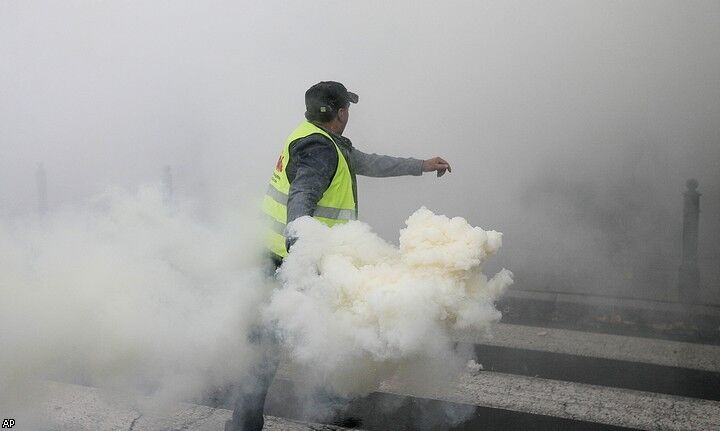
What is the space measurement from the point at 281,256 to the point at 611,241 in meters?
4.31

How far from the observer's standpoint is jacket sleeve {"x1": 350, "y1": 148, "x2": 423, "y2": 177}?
2.89 m

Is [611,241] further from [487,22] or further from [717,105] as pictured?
[487,22]

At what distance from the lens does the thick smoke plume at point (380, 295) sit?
1915 millimetres

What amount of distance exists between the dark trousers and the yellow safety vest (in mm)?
103

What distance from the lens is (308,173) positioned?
2.36 m

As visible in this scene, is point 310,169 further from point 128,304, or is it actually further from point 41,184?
point 41,184

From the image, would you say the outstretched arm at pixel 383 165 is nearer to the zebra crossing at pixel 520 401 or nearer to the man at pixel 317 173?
the man at pixel 317 173

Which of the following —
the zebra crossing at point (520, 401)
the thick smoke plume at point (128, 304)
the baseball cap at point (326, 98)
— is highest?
the baseball cap at point (326, 98)

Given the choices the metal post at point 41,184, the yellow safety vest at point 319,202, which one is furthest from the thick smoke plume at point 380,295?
the metal post at point 41,184

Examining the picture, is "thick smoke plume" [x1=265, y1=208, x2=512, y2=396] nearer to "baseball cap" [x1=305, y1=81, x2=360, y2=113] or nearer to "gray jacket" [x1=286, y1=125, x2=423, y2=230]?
"gray jacket" [x1=286, y1=125, x2=423, y2=230]

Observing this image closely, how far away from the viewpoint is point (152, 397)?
2625mm

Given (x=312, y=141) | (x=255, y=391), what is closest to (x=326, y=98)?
(x=312, y=141)

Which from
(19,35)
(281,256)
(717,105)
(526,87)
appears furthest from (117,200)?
(717,105)

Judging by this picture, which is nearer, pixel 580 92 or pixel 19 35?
pixel 19 35
